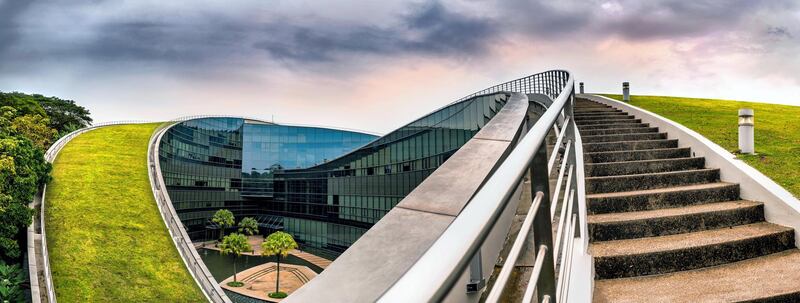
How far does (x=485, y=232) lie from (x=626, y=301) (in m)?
2.57

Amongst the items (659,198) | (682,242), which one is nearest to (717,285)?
(682,242)

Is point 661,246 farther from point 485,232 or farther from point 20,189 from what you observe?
point 20,189

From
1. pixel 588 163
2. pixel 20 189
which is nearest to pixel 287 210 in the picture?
pixel 20 189

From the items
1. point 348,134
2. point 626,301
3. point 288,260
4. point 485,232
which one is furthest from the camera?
point 348,134

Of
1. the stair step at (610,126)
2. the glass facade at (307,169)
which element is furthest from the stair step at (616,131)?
the glass facade at (307,169)

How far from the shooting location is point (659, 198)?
4.48 metres

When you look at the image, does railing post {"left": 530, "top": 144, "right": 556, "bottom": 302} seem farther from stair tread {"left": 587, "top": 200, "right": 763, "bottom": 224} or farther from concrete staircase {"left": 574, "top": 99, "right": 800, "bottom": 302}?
stair tread {"left": 587, "top": 200, "right": 763, "bottom": 224}

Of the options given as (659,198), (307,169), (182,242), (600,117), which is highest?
(600,117)

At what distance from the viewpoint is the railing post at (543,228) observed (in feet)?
4.41

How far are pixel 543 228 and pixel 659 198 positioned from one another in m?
3.90

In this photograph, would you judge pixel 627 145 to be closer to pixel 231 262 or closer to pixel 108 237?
pixel 108 237

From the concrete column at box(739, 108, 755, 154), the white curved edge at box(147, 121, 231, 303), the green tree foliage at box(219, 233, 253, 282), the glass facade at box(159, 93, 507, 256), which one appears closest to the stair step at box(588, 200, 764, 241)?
the concrete column at box(739, 108, 755, 154)

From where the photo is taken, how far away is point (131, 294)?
66.6 ft

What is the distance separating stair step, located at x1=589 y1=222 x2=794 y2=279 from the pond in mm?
36816
